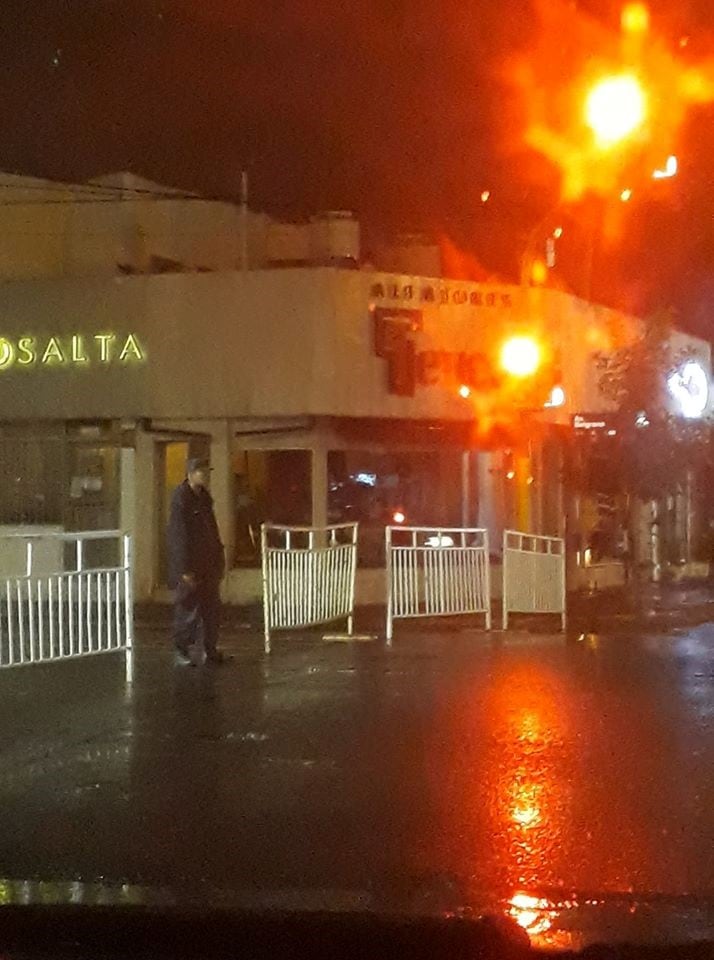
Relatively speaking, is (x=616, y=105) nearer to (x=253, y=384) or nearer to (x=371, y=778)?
(x=371, y=778)

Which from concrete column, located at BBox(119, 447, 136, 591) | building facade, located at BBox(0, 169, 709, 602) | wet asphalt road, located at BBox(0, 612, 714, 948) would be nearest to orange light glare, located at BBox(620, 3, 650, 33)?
wet asphalt road, located at BBox(0, 612, 714, 948)

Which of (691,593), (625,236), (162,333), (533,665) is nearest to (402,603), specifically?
(533,665)

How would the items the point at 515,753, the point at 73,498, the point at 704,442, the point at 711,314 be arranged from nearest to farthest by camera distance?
the point at 515,753
the point at 704,442
the point at 73,498
the point at 711,314

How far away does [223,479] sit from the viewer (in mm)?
18578

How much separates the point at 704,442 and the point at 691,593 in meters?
3.30

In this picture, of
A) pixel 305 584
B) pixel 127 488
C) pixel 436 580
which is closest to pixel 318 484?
pixel 127 488

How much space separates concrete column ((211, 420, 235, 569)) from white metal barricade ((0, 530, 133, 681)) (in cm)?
663

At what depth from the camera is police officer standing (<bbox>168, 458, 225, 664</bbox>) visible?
12.5 meters

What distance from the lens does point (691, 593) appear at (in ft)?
66.6

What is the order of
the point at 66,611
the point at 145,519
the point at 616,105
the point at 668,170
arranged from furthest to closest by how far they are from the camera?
the point at 145,519 → the point at 66,611 → the point at 668,170 → the point at 616,105

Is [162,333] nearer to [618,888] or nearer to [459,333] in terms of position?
[459,333]

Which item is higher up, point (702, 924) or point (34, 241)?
point (34, 241)

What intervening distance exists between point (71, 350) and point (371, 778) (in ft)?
39.6

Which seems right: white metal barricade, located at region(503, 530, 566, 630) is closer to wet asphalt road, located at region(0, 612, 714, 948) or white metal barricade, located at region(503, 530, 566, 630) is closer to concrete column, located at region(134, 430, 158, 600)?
wet asphalt road, located at region(0, 612, 714, 948)
